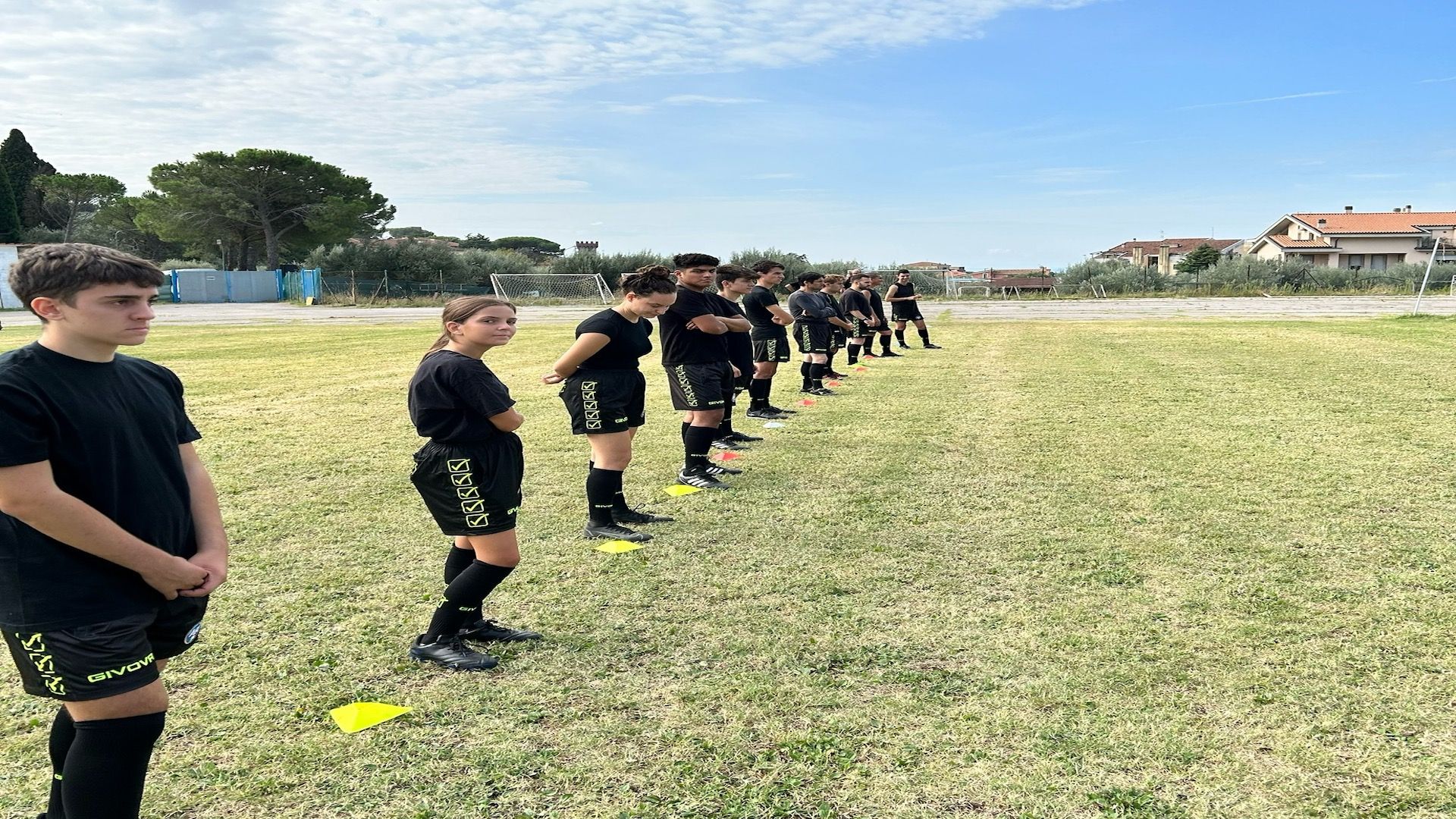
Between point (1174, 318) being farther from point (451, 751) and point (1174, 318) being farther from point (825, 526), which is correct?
point (451, 751)

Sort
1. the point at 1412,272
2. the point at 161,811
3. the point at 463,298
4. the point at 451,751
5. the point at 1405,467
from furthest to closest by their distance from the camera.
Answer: the point at 1412,272, the point at 1405,467, the point at 463,298, the point at 451,751, the point at 161,811

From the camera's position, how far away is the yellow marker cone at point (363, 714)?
11.9ft

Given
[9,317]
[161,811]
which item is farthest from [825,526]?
[9,317]

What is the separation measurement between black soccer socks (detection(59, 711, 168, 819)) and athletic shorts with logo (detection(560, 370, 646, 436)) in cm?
360

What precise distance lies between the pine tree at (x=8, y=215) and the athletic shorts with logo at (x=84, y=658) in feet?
256

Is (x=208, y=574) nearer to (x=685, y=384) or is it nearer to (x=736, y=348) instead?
(x=685, y=384)

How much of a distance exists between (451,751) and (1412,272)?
63931mm

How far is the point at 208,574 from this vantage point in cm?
255

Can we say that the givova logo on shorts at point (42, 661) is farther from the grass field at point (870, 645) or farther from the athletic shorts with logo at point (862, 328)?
the athletic shorts with logo at point (862, 328)

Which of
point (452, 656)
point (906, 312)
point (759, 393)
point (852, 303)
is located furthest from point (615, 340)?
point (906, 312)

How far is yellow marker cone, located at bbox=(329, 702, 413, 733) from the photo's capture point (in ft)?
11.9

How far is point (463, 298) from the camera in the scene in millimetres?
4102

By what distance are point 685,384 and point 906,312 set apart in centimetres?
1292

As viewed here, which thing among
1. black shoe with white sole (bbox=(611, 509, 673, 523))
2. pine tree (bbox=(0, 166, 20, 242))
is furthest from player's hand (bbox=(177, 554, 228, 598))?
pine tree (bbox=(0, 166, 20, 242))
